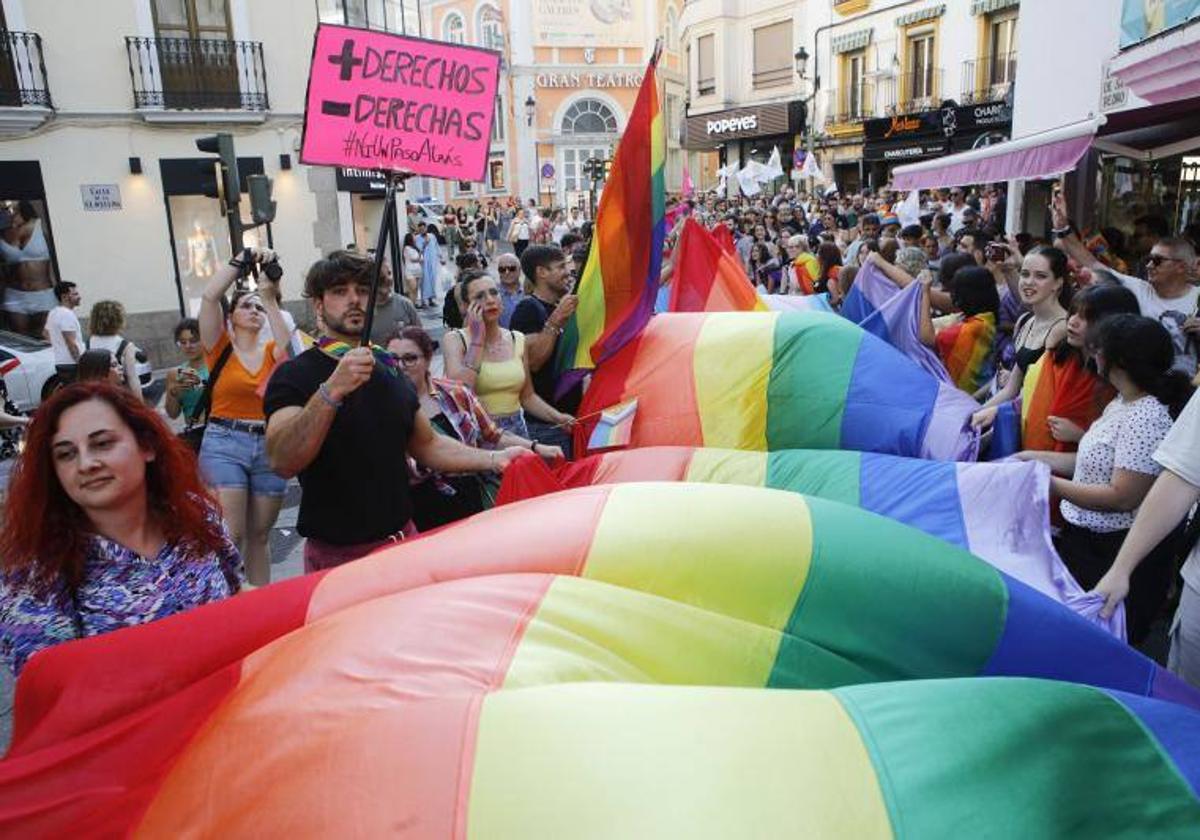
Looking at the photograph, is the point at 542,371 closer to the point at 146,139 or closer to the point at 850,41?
the point at 146,139

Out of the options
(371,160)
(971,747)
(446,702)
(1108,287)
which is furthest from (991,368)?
(446,702)

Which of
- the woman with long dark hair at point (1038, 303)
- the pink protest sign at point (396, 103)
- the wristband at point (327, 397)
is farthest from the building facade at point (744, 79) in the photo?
the wristband at point (327, 397)

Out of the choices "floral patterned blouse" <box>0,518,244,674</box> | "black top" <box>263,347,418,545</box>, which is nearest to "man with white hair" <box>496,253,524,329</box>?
"black top" <box>263,347,418,545</box>

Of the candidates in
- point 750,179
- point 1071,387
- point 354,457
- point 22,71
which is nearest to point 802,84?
point 750,179

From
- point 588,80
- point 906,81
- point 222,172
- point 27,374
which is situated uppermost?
point 588,80

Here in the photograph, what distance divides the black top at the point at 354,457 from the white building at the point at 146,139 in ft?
44.1

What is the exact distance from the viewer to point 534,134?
4538cm

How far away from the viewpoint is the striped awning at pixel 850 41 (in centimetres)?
2734

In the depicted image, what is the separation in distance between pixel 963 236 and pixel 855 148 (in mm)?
21435

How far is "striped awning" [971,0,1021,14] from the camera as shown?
2205 centimetres

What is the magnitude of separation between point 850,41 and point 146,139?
2112 cm

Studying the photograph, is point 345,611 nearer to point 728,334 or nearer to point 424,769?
point 424,769

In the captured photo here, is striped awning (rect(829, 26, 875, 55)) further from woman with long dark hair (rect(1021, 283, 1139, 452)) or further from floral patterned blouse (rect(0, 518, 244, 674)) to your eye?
floral patterned blouse (rect(0, 518, 244, 674))

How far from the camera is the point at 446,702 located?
1.52 m
